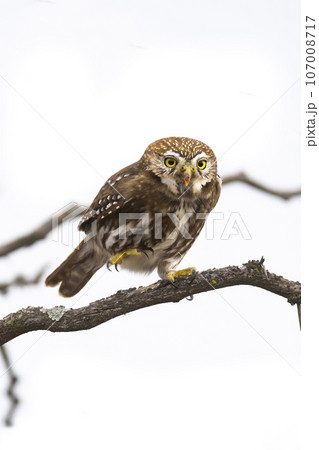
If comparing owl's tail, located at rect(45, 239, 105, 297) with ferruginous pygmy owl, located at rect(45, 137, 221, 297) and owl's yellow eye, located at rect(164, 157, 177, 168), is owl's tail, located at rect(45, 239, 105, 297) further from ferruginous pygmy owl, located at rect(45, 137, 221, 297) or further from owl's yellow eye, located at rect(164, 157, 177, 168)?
owl's yellow eye, located at rect(164, 157, 177, 168)

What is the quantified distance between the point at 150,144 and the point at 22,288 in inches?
40.9

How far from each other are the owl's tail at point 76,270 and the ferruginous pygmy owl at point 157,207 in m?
0.08

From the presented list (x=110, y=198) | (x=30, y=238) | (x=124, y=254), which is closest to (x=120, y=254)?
(x=124, y=254)

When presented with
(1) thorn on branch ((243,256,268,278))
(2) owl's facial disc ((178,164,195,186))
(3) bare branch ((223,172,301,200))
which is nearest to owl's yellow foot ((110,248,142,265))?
(2) owl's facial disc ((178,164,195,186))

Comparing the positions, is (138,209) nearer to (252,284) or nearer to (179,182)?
(179,182)

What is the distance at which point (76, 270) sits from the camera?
342cm

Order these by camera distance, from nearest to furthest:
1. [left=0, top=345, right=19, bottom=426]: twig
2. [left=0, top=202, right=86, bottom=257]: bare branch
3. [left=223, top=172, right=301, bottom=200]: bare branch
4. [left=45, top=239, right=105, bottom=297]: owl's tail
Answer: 1. [left=0, top=202, right=86, bottom=257]: bare branch
2. [left=0, top=345, right=19, bottom=426]: twig
3. [left=223, top=172, right=301, bottom=200]: bare branch
4. [left=45, top=239, right=105, bottom=297]: owl's tail

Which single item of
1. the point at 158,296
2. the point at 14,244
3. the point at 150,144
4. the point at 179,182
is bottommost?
the point at 158,296

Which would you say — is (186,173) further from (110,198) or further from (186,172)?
(110,198)

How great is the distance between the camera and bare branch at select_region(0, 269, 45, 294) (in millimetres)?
2570

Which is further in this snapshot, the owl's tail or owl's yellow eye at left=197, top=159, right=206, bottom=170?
the owl's tail

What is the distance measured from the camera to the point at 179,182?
304cm

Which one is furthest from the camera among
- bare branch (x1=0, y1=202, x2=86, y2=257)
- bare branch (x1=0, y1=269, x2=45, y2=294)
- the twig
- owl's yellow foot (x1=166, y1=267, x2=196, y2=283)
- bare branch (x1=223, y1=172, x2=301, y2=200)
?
owl's yellow foot (x1=166, y1=267, x2=196, y2=283)

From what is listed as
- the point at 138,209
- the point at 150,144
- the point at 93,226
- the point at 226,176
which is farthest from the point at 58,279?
the point at 226,176
